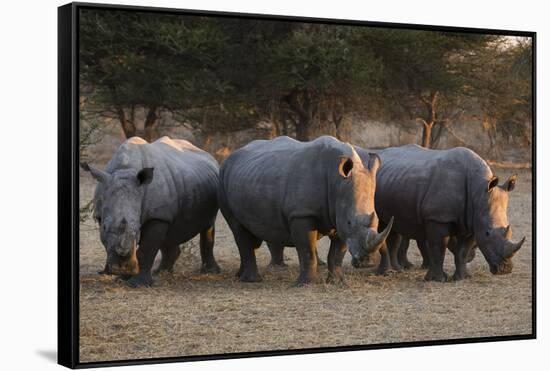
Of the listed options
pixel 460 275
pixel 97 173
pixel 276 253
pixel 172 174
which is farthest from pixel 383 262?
pixel 97 173

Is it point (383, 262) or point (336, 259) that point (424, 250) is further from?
point (336, 259)

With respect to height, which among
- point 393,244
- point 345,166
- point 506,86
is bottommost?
point 393,244

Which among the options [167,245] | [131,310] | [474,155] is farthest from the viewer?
[474,155]

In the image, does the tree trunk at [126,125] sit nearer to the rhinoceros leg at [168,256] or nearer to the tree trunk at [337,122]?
the rhinoceros leg at [168,256]

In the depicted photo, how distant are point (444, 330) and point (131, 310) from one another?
11.4ft

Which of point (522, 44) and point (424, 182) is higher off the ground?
point (522, 44)

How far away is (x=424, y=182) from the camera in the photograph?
1598cm

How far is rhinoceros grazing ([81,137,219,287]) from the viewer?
547 inches

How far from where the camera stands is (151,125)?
49.5 ft

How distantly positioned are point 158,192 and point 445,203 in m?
3.35

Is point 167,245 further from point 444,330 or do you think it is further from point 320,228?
point 444,330

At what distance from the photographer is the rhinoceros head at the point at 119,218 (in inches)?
545

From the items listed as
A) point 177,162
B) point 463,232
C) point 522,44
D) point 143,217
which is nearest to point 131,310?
point 143,217

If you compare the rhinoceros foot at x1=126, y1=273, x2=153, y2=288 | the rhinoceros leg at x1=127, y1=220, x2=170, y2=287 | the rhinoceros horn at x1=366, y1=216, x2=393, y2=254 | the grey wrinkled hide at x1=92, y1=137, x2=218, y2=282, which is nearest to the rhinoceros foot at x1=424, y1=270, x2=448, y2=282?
the rhinoceros horn at x1=366, y1=216, x2=393, y2=254
